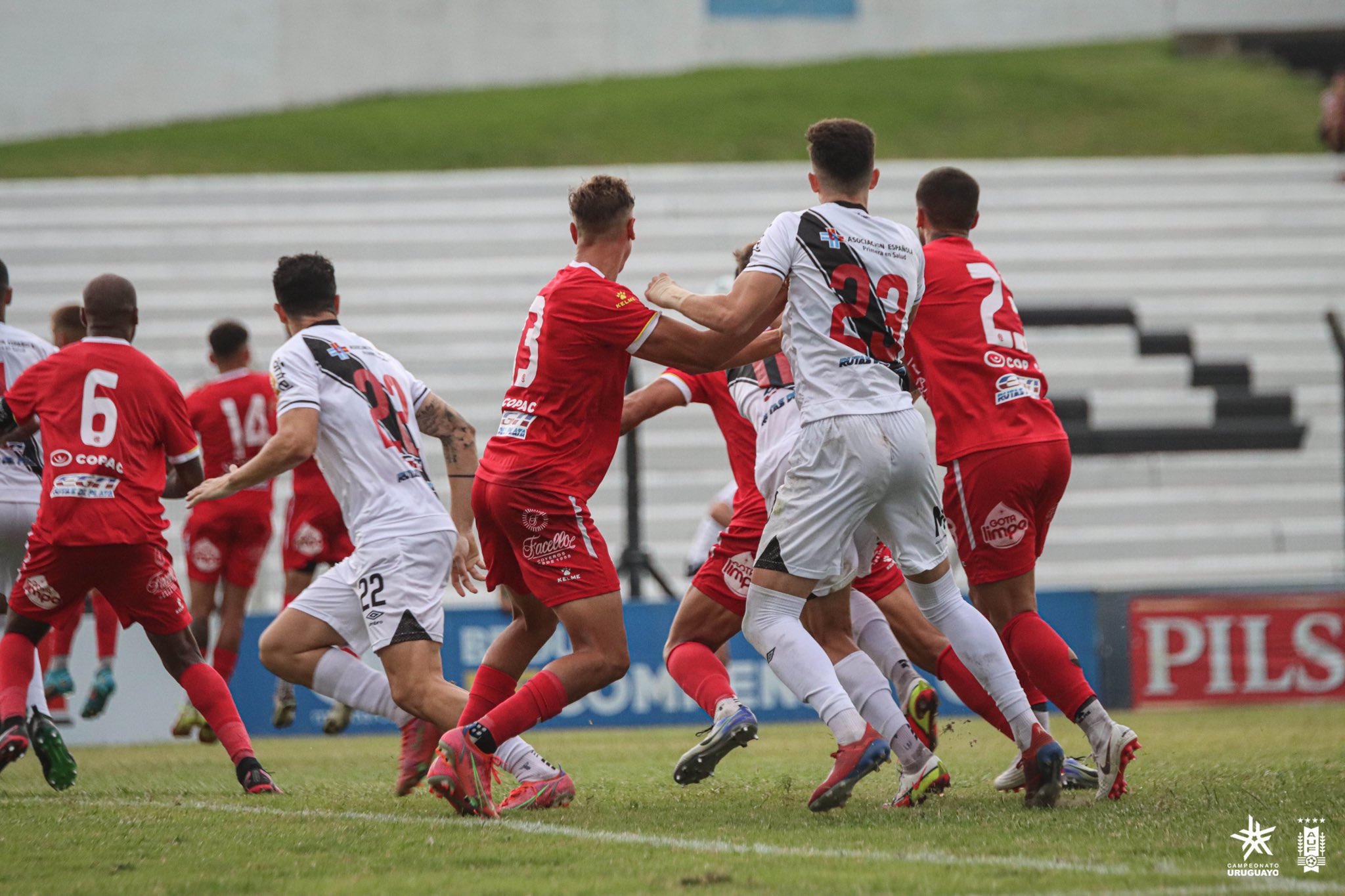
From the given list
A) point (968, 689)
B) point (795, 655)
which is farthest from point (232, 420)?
point (795, 655)

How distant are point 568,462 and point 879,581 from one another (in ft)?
6.01

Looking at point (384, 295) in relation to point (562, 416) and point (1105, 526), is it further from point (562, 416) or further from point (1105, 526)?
point (562, 416)

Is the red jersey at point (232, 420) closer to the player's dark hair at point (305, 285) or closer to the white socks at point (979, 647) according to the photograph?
the player's dark hair at point (305, 285)

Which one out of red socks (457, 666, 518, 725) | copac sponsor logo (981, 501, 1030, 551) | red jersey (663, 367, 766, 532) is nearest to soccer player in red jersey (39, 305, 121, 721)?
red socks (457, 666, 518, 725)

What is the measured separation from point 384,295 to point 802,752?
11909 mm

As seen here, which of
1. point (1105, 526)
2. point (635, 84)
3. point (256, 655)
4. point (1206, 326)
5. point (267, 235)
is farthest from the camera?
point (635, 84)

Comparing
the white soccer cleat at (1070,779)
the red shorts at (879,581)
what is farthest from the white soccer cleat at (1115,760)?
the red shorts at (879,581)

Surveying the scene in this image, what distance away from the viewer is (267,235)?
19922 millimetres

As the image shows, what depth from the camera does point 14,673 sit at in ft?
20.6

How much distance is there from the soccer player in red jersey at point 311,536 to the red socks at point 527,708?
449 centimetres

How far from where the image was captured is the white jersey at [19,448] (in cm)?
708

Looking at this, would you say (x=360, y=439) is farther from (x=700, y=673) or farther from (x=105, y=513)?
(x=700, y=673)

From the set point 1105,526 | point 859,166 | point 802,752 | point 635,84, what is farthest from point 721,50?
point 859,166

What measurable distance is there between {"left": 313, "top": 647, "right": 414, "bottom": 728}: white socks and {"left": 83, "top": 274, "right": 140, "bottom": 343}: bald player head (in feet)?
5.33
